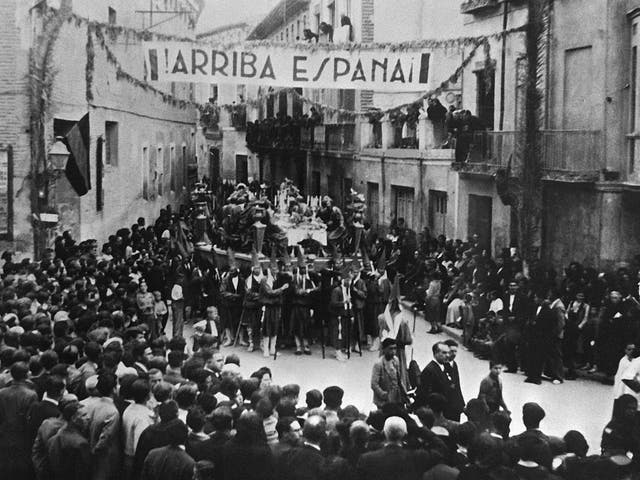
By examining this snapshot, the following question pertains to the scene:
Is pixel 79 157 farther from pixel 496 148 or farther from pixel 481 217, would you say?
pixel 481 217

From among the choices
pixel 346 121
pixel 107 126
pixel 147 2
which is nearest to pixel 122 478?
pixel 107 126

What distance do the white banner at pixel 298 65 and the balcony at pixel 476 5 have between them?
4.74 m

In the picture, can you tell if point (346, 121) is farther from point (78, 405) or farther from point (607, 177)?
point (78, 405)

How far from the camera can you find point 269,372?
336 inches

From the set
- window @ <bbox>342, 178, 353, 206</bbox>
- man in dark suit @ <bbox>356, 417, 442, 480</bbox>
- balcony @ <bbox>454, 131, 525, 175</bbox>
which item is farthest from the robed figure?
window @ <bbox>342, 178, 353, 206</bbox>

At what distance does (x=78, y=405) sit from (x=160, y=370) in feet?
5.48

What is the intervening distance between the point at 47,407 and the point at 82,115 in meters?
13.4

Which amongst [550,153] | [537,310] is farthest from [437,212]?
[537,310]

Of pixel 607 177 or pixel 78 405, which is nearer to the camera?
pixel 78 405

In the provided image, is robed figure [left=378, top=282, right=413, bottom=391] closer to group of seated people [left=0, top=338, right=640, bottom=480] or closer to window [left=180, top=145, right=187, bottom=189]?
group of seated people [left=0, top=338, right=640, bottom=480]

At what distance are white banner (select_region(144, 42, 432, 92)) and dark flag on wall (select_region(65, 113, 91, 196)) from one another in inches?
157

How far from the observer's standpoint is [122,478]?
7301 mm

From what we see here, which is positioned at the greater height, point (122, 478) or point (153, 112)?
point (153, 112)

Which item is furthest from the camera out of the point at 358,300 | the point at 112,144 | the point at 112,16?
the point at 112,144
